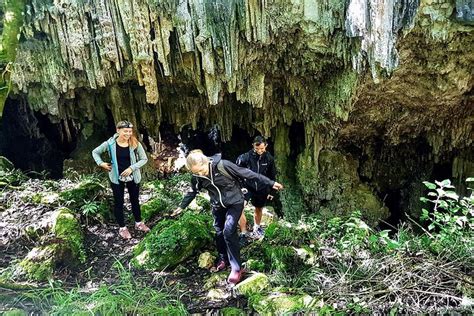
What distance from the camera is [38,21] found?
6.21 m

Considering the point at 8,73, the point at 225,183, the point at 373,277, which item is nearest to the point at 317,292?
the point at 373,277

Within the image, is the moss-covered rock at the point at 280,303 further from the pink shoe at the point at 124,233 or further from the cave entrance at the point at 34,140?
the cave entrance at the point at 34,140

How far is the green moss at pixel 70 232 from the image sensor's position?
4207 millimetres

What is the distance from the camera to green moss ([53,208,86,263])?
4.21 meters

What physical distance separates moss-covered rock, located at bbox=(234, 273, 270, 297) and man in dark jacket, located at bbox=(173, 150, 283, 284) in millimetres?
90

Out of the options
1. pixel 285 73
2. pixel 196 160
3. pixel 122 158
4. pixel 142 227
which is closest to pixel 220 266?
pixel 196 160

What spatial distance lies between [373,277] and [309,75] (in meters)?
4.74

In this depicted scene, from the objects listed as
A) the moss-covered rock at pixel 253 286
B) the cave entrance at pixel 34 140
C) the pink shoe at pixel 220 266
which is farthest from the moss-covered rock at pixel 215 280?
the cave entrance at pixel 34 140

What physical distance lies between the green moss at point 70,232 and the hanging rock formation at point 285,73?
2.93m

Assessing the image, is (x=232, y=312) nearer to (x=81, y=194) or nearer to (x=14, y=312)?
(x=14, y=312)

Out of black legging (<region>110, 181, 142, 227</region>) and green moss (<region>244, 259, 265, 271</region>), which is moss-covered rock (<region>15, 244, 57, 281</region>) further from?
green moss (<region>244, 259, 265, 271</region>)

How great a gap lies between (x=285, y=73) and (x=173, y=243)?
435 cm

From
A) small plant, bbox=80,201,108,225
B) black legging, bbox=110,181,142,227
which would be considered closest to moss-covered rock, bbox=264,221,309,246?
black legging, bbox=110,181,142,227

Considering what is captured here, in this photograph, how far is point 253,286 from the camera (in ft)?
11.6
